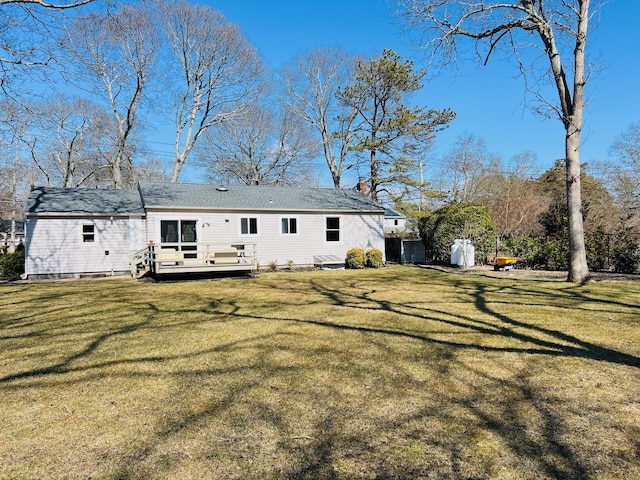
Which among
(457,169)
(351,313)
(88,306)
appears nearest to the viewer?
(351,313)

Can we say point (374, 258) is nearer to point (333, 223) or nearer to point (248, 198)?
point (333, 223)

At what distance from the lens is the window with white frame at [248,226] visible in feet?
54.0

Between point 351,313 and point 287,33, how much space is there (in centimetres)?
1513

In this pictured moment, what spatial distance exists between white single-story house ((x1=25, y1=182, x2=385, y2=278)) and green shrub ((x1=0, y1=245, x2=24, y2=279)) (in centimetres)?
112

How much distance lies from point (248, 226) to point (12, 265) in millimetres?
9119

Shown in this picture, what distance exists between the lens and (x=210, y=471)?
228 cm

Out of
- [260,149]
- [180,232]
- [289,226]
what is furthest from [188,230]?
[260,149]

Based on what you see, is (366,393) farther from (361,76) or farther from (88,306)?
(361,76)

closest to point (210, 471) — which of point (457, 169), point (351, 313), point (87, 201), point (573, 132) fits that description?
point (351, 313)

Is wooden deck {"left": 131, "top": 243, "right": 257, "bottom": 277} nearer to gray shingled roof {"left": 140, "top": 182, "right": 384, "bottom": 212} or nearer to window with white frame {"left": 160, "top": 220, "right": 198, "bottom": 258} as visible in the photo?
window with white frame {"left": 160, "top": 220, "right": 198, "bottom": 258}

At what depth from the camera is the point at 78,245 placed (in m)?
14.4

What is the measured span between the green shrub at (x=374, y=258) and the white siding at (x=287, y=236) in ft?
3.60

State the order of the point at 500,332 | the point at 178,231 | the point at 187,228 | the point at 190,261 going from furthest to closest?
the point at 187,228 → the point at 178,231 → the point at 190,261 → the point at 500,332

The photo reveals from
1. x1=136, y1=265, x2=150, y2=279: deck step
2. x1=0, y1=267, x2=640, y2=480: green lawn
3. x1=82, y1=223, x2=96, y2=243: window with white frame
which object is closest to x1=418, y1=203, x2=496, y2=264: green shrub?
x1=0, y1=267, x2=640, y2=480: green lawn
